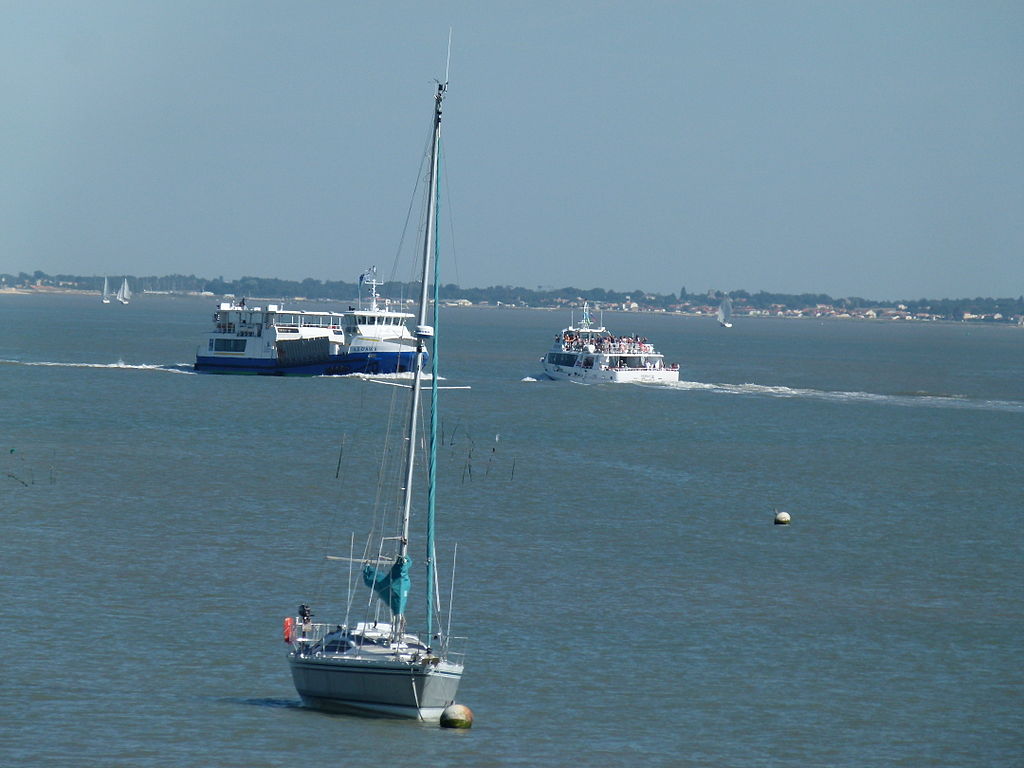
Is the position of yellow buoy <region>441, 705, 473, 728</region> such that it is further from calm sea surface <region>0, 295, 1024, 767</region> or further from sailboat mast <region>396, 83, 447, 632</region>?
sailboat mast <region>396, 83, 447, 632</region>

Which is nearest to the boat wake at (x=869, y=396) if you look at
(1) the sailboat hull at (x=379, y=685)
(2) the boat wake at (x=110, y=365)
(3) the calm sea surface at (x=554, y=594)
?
(3) the calm sea surface at (x=554, y=594)

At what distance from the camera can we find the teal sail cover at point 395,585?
39844 millimetres

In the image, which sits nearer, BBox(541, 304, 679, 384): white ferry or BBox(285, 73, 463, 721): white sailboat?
BBox(285, 73, 463, 721): white sailboat

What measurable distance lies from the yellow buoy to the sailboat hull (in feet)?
0.72

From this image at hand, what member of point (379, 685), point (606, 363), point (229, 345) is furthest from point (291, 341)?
point (379, 685)

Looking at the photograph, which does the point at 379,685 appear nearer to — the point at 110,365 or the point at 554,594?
the point at 554,594

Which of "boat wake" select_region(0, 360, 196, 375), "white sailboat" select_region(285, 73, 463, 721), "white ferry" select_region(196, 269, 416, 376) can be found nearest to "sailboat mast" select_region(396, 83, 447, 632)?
"white sailboat" select_region(285, 73, 463, 721)

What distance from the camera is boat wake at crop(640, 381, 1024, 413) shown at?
150250 millimetres

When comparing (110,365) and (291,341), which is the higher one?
(291,341)

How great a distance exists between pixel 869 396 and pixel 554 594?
A: 112 metres

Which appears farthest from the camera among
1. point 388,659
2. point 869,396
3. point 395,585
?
point 869,396

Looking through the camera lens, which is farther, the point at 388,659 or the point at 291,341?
the point at 291,341

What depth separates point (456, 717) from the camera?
125ft

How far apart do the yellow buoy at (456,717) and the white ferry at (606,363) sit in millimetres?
127042
